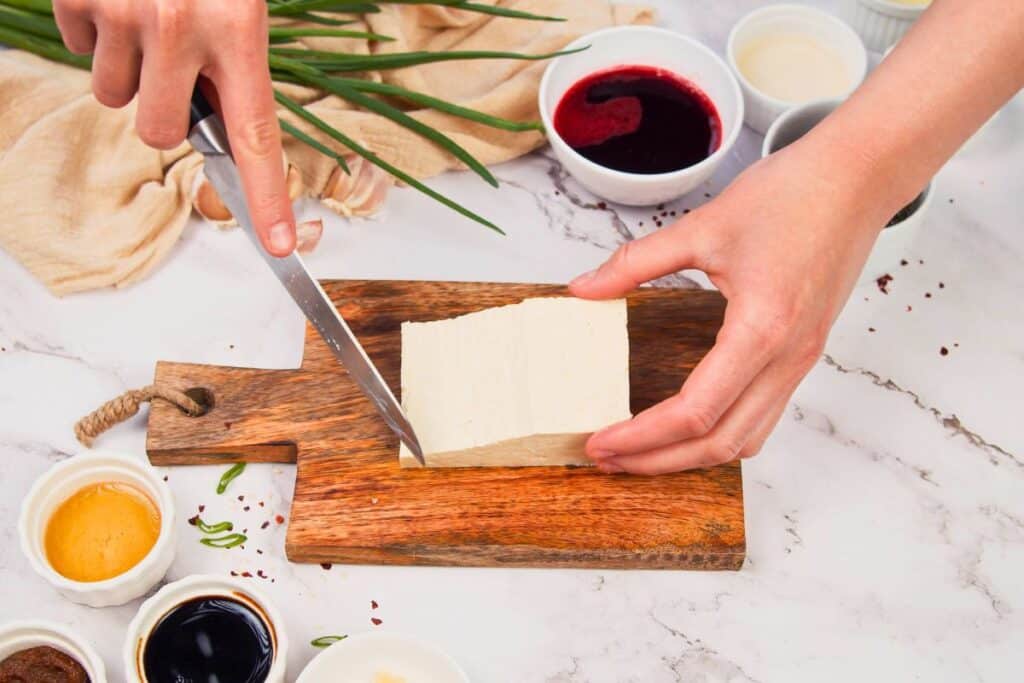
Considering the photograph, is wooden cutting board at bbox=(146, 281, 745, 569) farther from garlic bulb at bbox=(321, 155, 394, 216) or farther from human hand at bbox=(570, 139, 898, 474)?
garlic bulb at bbox=(321, 155, 394, 216)

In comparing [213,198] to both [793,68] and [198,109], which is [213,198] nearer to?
[198,109]

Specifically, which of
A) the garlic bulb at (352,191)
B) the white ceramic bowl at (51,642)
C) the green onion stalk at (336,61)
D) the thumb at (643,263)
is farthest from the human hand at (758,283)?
the white ceramic bowl at (51,642)

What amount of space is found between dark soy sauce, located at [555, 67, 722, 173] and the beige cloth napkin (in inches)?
4.5

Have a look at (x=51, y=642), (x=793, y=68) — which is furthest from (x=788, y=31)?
(x=51, y=642)

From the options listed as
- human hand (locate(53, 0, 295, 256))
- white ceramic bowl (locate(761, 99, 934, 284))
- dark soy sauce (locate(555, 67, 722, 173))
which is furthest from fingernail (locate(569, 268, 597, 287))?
human hand (locate(53, 0, 295, 256))

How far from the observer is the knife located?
141 centimetres

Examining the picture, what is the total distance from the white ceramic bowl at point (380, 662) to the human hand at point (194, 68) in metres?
0.57

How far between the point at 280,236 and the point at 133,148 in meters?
0.77

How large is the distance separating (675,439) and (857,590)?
1.35 feet

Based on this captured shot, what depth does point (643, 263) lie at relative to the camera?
65.5 inches

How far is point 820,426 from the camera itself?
6.22 feet

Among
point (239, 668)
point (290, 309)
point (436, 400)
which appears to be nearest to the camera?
point (239, 668)

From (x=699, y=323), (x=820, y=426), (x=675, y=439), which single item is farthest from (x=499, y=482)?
(x=820, y=426)

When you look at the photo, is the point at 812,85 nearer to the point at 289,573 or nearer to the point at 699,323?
the point at 699,323
